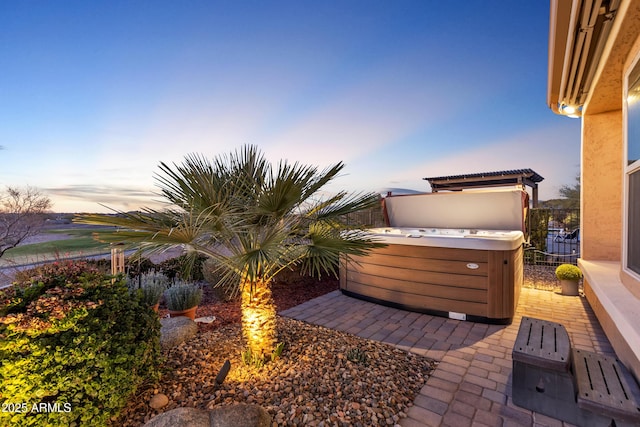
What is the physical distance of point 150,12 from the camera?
12.3ft

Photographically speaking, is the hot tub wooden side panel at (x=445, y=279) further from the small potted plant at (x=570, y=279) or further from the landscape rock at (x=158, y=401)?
the landscape rock at (x=158, y=401)

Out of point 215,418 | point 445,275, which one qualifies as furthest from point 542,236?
point 215,418

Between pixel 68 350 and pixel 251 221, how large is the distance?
1227 mm

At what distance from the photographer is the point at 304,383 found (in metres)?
1.98

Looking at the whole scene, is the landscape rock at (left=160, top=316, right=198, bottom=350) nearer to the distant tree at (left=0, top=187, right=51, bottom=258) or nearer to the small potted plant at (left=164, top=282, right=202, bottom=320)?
the small potted plant at (left=164, top=282, right=202, bottom=320)

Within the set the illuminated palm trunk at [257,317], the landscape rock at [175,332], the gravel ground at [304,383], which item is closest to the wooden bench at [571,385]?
the gravel ground at [304,383]

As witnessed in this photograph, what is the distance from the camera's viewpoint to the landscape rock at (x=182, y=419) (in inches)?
55.2

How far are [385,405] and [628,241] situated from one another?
234 cm

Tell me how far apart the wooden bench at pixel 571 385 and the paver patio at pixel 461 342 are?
4.0 inches

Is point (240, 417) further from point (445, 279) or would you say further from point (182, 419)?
point (445, 279)

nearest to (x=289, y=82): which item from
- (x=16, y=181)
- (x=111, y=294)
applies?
(x=111, y=294)

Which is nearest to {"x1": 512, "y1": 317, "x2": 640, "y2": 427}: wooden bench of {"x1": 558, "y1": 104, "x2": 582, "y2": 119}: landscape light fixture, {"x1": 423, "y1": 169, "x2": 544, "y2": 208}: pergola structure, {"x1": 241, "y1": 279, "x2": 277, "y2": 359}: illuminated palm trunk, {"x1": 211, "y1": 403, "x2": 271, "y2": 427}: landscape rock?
{"x1": 211, "y1": 403, "x2": 271, "y2": 427}: landscape rock

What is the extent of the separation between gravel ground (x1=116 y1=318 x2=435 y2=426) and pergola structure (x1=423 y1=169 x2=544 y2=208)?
844cm

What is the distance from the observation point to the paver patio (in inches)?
70.1
